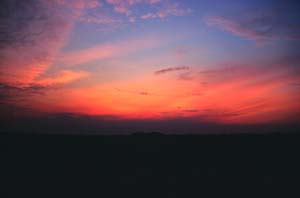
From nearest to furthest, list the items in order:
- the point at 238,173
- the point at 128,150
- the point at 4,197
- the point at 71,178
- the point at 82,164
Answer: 1. the point at 4,197
2. the point at 71,178
3. the point at 238,173
4. the point at 82,164
5. the point at 128,150

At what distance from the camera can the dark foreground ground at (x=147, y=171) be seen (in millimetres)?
11211

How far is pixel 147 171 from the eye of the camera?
46.4 ft

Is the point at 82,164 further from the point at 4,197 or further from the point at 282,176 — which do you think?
the point at 282,176

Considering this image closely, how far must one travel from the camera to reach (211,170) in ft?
47.6

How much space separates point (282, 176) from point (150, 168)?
7689 millimetres

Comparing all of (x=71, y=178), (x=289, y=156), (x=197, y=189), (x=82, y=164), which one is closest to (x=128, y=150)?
(x=82, y=164)

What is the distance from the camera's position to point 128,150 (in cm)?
1948

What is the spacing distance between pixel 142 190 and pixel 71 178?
13.6 ft

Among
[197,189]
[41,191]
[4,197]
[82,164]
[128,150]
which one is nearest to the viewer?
[4,197]

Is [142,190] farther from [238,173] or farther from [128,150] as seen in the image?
[128,150]

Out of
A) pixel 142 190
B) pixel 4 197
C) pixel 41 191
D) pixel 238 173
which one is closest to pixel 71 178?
pixel 41 191

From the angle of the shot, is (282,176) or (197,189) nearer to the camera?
(197,189)

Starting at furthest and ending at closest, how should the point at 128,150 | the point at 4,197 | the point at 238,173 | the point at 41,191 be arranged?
the point at 128,150 → the point at 238,173 → the point at 41,191 → the point at 4,197

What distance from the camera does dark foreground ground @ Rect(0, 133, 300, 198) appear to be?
11211 millimetres
